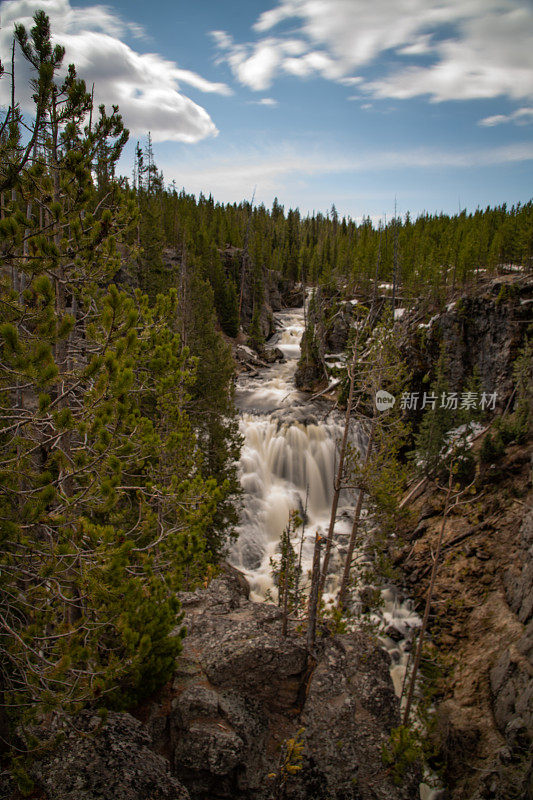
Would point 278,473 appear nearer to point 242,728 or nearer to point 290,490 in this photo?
point 290,490

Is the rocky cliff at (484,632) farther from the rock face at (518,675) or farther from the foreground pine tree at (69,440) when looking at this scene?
the foreground pine tree at (69,440)

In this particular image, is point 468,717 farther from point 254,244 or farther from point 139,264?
point 254,244

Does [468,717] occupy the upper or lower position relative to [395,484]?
lower

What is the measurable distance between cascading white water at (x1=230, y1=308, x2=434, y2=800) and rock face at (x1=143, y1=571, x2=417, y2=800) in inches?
267

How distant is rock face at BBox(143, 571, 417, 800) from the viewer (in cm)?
697

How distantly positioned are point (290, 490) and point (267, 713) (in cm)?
1756

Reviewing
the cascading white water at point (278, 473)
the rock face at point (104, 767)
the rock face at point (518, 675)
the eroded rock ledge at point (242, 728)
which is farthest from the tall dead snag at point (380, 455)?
the rock face at point (104, 767)

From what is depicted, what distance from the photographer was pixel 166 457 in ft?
42.1

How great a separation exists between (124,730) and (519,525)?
1930cm

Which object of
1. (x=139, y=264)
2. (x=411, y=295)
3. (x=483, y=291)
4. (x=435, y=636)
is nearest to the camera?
(x=435, y=636)

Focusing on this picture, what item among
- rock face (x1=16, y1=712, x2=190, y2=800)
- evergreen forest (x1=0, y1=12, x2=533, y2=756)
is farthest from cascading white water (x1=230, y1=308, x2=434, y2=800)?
rock face (x1=16, y1=712, x2=190, y2=800)

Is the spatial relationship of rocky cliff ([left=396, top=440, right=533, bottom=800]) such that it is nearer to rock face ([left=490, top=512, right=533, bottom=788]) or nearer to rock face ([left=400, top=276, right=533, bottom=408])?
rock face ([left=490, top=512, right=533, bottom=788])

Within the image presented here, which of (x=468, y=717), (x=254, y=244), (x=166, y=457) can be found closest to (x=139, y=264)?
(x=166, y=457)

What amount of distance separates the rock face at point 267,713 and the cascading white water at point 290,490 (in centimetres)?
679
